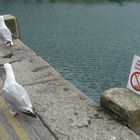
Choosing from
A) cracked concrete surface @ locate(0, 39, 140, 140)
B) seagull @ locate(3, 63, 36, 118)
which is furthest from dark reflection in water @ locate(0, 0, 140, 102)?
seagull @ locate(3, 63, 36, 118)

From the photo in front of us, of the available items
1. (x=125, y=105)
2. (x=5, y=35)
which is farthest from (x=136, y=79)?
(x=5, y=35)

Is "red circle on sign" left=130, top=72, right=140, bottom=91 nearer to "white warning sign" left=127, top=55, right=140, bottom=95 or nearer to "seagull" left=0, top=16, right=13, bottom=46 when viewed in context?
"white warning sign" left=127, top=55, right=140, bottom=95

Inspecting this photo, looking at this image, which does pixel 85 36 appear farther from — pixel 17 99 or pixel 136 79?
Result: pixel 17 99

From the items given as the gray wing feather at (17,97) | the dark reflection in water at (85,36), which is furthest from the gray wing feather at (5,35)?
the gray wing feather at (17,97)

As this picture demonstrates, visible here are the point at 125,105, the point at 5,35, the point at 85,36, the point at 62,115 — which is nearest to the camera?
the point at 125,105

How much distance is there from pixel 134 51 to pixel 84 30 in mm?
4637

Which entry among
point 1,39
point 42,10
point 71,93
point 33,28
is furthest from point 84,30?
point 71,93

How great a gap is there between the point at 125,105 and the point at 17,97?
1.53 meters

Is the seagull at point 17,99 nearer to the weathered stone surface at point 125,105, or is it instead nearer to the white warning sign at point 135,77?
the weathered stone surface at point 125,105

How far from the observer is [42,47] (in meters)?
16.5

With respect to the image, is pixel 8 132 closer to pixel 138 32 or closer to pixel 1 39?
pixel 1 39

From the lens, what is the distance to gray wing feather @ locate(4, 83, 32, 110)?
4.70 m

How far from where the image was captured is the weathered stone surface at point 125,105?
15.0 feet

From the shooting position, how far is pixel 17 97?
15.5 feet
